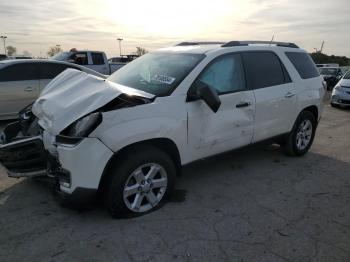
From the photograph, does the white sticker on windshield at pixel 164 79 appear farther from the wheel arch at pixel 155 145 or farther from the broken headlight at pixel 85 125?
the broken headlight at pixel 85 125

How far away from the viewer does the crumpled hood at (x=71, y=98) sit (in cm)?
345

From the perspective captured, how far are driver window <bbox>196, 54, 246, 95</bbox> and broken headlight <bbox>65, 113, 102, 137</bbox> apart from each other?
1366 mm

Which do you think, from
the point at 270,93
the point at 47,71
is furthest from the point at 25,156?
the point at 47,71

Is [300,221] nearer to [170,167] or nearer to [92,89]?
[170,167]

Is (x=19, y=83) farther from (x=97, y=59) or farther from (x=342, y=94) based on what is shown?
(x=342, y=94)

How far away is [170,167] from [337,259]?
180 cm

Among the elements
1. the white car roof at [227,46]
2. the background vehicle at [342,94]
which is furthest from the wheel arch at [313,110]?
the background vehicle at [342,94]

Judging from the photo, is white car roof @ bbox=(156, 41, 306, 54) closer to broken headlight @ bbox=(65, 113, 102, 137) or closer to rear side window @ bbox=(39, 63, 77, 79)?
broken headlight @ bbox=(65, 113, 102, 137)

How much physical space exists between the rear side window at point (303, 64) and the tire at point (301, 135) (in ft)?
2.06

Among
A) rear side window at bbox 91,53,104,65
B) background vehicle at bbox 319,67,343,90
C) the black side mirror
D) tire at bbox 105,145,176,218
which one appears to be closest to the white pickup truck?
rear side window at bbox 91,53,104,65

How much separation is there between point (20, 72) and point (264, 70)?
5.46 metres

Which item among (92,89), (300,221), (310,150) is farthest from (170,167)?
(310,150)

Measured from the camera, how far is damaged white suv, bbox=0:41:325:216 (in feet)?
11.0

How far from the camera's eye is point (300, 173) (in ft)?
17.2
